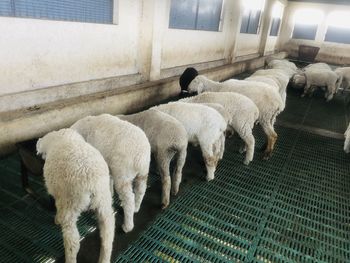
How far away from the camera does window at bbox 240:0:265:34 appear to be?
13674mm

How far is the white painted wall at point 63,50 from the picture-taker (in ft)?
13.7

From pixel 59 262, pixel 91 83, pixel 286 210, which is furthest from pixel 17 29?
pixel 286 210

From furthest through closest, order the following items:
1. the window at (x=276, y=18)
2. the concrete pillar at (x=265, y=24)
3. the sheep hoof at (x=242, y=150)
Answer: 1. the window at (x=276, y=18)
2. the concrete pillar at (x=265, y=24)
3. the sheep hoof at (x=242, y=150)

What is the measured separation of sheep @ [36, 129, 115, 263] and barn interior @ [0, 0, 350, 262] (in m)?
0.46

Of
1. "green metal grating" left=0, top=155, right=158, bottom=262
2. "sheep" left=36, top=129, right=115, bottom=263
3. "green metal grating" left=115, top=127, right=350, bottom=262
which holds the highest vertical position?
"sheep" left=36, top=129, right=115, bottom=263

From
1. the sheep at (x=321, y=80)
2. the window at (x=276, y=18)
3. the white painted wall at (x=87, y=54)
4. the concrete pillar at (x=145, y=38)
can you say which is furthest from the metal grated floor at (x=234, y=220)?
the window at (x=276, y=18)

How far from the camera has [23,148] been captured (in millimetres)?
3402

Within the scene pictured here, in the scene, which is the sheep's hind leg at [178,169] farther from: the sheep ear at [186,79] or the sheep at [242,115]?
the sheep ear at [186,79]

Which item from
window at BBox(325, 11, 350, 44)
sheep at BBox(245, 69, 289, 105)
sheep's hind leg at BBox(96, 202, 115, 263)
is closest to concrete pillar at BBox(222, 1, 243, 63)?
sheep at BBox(245, 69, 289, 105)

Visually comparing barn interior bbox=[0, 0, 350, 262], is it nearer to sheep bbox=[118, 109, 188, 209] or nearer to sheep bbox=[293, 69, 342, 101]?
sheep bbox=[118, 109, 188, 209]

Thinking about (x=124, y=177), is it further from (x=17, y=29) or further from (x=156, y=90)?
(x=156, y=90)

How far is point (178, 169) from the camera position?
12.5 feet

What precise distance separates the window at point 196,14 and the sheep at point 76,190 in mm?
6120

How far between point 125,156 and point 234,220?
1.58 meters
